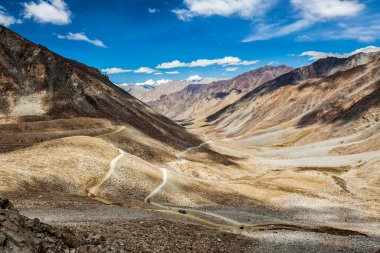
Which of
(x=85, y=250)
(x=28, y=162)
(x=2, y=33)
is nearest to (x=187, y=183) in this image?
(x=28, y=162)

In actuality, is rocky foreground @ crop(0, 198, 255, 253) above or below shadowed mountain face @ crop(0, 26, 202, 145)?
below

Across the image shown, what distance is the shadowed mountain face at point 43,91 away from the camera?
132150mm

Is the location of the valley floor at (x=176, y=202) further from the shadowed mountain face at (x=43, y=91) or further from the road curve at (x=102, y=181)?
the shadowed mountain face at (x=43, y=91)

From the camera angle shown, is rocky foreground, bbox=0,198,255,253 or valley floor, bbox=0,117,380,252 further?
valley floor, bbox=0,117,380,252

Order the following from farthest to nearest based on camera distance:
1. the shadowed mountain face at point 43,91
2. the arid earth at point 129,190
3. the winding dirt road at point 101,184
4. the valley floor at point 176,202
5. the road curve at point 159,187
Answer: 1. the shadowed mountain face at point 43,91
2. the road curve at point 159,187
3. the winding dirt road at point 101,184
4. the valley floor at point 176,202
5. the arid earth at point 129,190

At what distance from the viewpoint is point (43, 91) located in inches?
5605

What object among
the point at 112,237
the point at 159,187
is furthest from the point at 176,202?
the point at 112,237

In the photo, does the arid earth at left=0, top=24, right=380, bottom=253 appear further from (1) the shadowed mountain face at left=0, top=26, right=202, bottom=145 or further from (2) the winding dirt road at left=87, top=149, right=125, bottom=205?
(1) the shadowed mountain face at left=0, top=26, right=202, bottom=145

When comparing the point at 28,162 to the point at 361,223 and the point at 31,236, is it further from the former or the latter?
the point at 361,223

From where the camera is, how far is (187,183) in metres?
70.9

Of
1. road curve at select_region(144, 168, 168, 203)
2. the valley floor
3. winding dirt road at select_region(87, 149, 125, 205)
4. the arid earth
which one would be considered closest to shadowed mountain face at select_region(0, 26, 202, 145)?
the arid earth

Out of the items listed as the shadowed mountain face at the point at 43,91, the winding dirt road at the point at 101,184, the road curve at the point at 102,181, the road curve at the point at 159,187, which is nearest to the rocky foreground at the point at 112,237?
the winding dirt road at the point at 101,184

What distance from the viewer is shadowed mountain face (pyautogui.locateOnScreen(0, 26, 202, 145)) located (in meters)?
132

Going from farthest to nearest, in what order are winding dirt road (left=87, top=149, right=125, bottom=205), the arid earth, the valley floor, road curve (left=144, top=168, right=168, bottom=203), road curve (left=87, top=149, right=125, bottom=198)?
1. road curve (left=144, top=168, right=168, bottom=203)
2. road curve (left=87, top=149, right=125, bottom=198)
3. winding dirt road (left=87, top=149, right=125, bottom=205)
4. the valley floor
5. the arid earth
